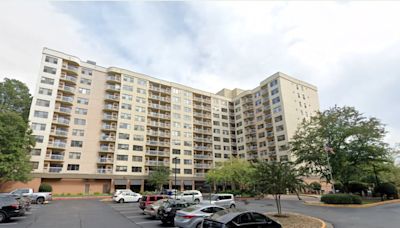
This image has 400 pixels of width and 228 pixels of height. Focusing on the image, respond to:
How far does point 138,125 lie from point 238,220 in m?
51.5

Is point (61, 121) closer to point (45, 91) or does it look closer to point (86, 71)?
point (45, 91)

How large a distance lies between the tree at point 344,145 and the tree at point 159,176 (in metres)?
29.5

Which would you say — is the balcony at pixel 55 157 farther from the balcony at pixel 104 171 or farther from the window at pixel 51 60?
→ the window at pixel 51 60

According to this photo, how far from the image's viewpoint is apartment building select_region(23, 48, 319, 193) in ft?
155

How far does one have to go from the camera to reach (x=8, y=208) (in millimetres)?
14703

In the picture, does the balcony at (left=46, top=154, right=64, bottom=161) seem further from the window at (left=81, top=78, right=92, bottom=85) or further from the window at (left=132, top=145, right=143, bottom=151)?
the window at (left=81, top=78, right=92, bottom=85)

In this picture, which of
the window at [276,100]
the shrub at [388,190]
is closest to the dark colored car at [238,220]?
the shrub at [388,190]

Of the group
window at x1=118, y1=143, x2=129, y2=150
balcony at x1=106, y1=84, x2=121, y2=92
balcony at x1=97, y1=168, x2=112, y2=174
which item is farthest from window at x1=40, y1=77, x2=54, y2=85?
balcony at x1=97, y1=168, x2=112, y2=174

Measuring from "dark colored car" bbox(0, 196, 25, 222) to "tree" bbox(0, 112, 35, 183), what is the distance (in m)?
21.5

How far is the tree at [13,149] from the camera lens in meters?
32.2

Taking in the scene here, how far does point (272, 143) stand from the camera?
2363 inches

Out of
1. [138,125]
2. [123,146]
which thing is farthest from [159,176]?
[138,125]

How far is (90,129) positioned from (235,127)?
147 ft

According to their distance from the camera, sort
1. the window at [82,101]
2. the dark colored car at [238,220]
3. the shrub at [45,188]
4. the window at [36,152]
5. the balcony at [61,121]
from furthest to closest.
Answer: the window at [82,101], the balcony at [61,121], the window at [36,152], the shrub at [45,188], the dark colored car at [238,220]
